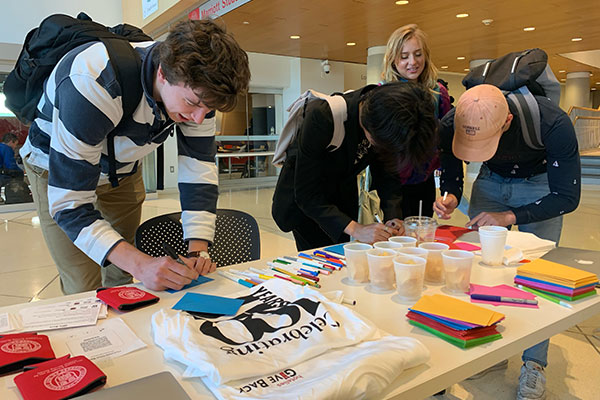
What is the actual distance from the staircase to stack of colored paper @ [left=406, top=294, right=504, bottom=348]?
9.60 meters

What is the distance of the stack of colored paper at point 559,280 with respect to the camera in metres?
1.14

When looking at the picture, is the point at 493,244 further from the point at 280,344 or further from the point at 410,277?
the point at 280,344

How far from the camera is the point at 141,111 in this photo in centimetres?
131

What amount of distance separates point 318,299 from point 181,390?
41cm

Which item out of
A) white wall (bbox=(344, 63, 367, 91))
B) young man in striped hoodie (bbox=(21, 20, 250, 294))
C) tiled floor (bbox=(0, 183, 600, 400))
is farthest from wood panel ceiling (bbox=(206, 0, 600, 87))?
young man in striped hoodie (bbox=(21, 20, 250, 294))

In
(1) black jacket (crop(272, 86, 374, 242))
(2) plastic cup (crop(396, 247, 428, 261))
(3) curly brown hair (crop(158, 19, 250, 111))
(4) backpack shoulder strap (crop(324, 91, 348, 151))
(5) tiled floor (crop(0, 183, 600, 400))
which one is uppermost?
(3) curly brown hair (crop(158, 19, 250, 111))

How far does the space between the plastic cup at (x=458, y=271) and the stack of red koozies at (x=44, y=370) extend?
0.86 metres

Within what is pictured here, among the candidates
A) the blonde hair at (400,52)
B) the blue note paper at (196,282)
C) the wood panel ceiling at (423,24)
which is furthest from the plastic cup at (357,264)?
the wood panel ceiling at (423,24)

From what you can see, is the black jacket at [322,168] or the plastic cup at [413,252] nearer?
the plastic cup at [413,252]

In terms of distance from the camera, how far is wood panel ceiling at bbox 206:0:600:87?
560 centimetres

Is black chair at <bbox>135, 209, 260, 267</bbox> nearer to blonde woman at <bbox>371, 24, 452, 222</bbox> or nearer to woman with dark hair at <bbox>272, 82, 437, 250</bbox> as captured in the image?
woman with dark hair at <bbox>272, 82, 437, 250</bbox>

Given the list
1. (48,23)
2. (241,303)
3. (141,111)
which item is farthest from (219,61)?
(48,23)

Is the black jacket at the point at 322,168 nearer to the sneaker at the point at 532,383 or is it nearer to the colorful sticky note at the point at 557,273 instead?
the colorful sticky note at the point at 557,273

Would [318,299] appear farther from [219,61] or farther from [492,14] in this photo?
[492,14]
